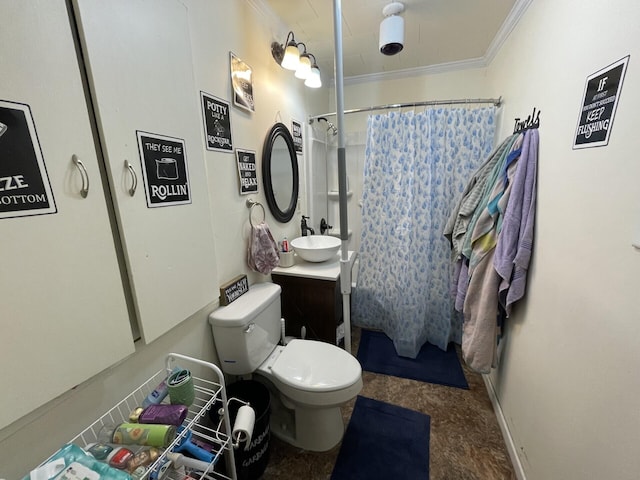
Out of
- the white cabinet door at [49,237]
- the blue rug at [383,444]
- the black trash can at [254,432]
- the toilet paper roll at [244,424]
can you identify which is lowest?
the blue rug at [383,444]

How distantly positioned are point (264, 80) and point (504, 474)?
8.14 ft

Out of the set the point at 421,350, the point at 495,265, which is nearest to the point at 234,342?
the point at 495,265

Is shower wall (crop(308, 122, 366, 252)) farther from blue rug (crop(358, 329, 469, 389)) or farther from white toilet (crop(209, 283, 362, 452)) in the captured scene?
white toilet (crop(209, 283, 362, 452))

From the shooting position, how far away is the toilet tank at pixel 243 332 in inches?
48.1

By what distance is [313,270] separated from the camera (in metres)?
1.77

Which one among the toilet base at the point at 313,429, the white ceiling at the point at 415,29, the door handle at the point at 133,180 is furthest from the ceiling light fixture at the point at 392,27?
the toilet base at the point at 313,429

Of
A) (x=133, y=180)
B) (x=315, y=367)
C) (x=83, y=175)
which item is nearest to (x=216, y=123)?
(x=133, y=180)

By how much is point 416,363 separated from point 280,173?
1.78m

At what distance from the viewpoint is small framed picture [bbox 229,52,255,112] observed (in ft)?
4.28

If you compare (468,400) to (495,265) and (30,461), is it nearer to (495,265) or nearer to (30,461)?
(495,265)

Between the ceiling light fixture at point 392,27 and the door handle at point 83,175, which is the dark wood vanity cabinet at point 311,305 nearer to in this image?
the door handle at point 83,175

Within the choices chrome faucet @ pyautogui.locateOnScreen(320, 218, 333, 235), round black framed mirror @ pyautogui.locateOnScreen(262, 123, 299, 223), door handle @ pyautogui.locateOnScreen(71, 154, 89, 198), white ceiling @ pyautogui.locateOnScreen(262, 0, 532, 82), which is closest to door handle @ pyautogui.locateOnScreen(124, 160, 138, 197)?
door handle @ pyautogui.locateOnScreen(71, 154, 89, 198)

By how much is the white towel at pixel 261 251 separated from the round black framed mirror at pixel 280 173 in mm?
243

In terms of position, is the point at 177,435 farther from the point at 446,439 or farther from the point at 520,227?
the point at 520,227
